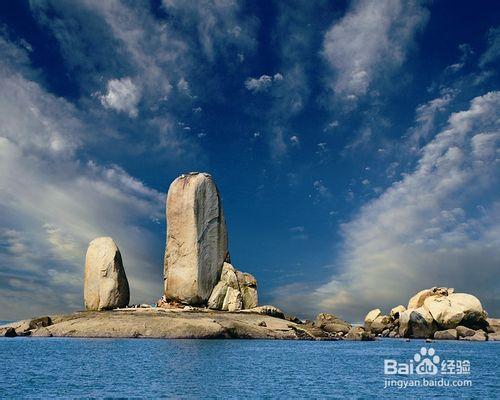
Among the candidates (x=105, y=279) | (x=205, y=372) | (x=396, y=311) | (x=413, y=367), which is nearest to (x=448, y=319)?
(x=396, y=311)

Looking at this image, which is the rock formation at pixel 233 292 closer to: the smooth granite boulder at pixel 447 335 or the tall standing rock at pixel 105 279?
the tall standing rock at pixel 105 279

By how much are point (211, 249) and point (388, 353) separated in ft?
95.3

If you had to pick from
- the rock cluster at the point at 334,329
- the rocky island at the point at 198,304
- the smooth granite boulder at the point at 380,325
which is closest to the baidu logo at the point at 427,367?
the rocky island at the point at 198,304

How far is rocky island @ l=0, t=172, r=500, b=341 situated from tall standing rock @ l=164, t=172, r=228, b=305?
0.42 ft

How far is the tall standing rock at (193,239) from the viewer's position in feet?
245

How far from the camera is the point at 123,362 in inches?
1576

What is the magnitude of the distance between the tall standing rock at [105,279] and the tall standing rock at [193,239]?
5924 millimetres

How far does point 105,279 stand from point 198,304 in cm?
1183

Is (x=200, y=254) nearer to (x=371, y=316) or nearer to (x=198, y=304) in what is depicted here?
(x=198, y=304)

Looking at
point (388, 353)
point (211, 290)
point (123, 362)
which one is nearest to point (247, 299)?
point (211, 290)

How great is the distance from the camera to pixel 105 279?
241 ft

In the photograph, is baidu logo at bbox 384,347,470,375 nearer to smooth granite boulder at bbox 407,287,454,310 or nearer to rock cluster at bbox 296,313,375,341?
rock cluster at bbox 296,313,375,341

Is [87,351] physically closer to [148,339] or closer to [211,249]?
[148,339]

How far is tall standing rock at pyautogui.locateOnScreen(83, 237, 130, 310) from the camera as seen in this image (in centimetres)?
7262
